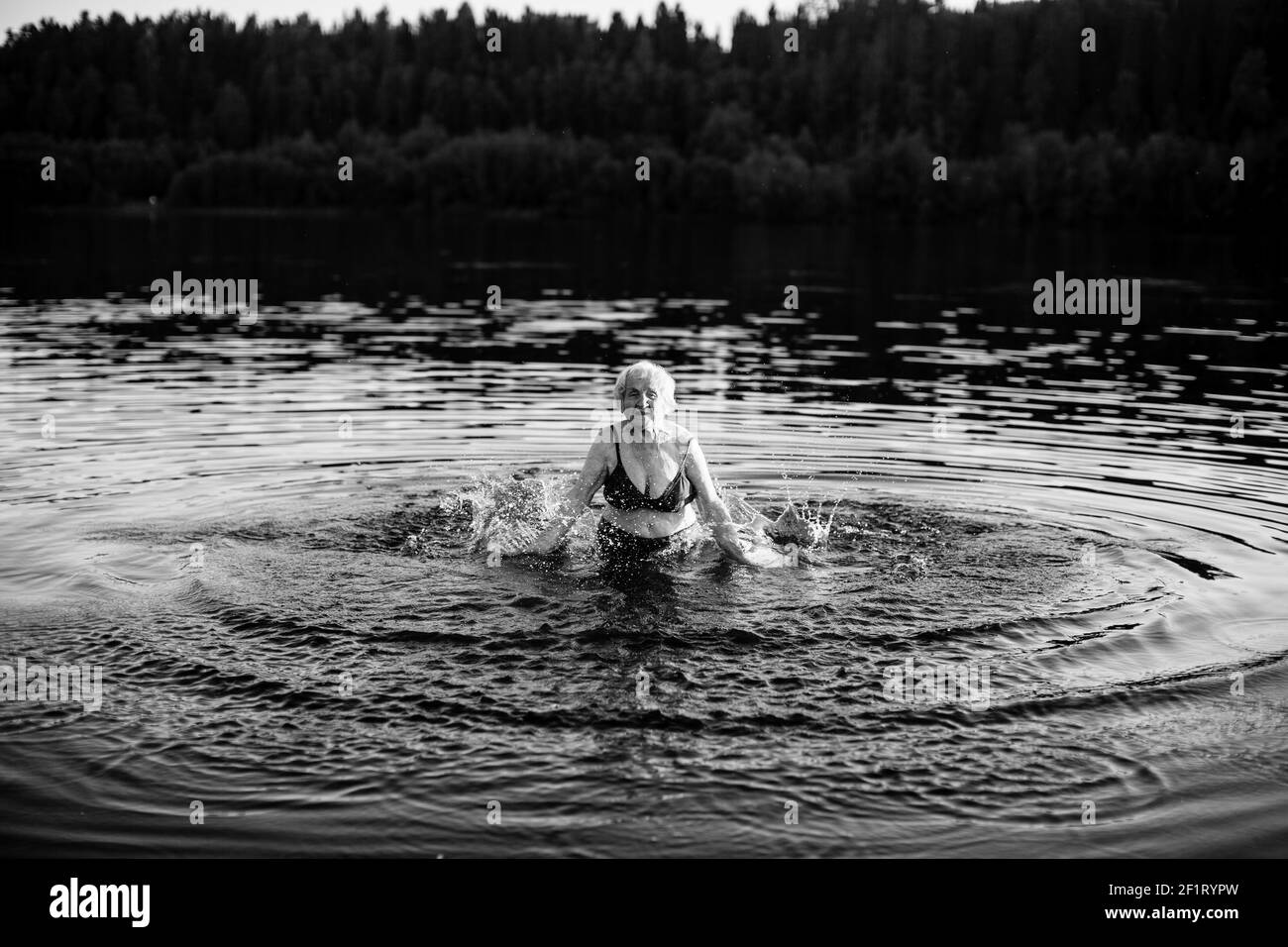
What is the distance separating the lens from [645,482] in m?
11.9

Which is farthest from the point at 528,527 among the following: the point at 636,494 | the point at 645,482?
the point at 645,482

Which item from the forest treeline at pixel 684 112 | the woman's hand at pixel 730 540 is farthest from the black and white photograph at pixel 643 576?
the forest treeline at pixel 684 112

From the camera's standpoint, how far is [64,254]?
2448 inches

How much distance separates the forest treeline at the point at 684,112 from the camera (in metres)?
115

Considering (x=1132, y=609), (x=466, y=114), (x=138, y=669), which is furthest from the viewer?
(x=466, y=114)

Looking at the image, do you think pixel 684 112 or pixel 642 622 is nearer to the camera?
pixel 642 622

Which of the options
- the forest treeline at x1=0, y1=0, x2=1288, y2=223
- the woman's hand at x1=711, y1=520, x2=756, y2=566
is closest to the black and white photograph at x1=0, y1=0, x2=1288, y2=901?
the woman's hand at x1=711, y1=520, x2=756, y2=566

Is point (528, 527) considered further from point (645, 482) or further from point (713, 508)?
point (713, 508)

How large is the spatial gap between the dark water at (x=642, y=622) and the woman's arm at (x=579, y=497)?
0.66 feet

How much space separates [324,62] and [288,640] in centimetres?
18677

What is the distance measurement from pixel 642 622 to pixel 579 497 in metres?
2.13

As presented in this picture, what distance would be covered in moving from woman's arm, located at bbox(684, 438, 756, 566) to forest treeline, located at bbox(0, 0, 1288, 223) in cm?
9401
